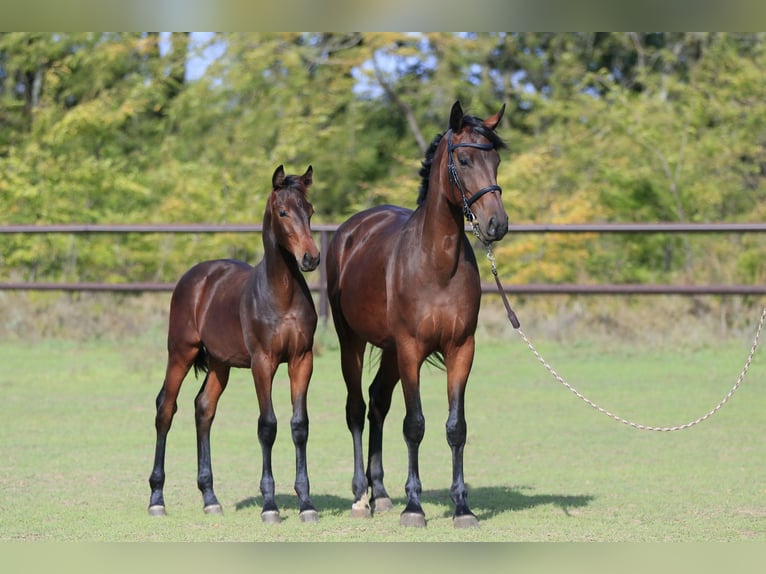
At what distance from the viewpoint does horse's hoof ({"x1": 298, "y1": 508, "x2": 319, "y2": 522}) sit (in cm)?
689

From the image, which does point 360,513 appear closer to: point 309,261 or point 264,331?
point 264,331

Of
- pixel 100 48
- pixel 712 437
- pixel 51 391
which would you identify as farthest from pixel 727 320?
pixel 100 48

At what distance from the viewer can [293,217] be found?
6801 millimetres

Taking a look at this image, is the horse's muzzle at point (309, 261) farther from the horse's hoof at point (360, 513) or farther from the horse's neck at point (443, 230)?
the horse's hoof at point (360, 513)

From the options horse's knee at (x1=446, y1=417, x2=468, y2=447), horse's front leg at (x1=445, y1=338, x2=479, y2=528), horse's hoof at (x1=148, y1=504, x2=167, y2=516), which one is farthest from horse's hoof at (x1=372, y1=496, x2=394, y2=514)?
horse's hoof at (x1=148, y1=504, x2=167, y2=516)

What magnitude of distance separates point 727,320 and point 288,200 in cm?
1146

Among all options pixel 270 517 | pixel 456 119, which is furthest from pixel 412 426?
pixel 456 119

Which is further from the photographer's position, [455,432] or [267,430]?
[267,430]

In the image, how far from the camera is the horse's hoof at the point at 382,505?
24.4 ft

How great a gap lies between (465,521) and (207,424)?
1.94 m

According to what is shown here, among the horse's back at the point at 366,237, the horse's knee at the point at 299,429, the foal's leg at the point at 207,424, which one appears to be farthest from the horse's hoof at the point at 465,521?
the horse's back at the point at 366,237

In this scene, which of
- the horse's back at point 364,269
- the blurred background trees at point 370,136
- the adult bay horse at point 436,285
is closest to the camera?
the adult bay horse at point 436,285

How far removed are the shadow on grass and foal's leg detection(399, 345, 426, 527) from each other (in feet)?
1.52

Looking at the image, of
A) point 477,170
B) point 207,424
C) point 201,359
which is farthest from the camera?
point 201,359
